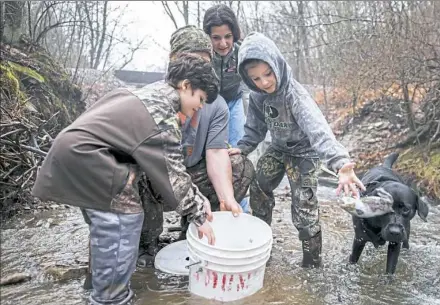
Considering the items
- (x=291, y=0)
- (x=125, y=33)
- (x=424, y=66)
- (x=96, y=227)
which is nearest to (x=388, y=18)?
(x=424, y=66)

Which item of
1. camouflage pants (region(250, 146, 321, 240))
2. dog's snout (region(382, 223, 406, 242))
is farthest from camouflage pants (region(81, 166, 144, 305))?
dog's snout (region(382, 223, 406, 242))

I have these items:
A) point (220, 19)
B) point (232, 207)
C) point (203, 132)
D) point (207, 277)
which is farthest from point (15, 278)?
point (220, 19)

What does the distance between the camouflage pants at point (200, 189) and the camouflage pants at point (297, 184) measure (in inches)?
5.4

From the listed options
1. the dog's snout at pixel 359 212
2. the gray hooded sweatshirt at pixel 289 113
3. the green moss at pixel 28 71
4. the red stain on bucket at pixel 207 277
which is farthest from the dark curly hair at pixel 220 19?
the green moss at pixel 28 71

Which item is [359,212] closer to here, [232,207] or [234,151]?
[232,207]

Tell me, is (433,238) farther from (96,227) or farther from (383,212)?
(96,227)

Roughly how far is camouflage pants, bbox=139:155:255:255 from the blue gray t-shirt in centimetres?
11

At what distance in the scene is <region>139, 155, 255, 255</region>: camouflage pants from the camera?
10.6 ft

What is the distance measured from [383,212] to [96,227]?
6.70 ft

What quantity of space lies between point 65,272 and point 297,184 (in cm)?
176

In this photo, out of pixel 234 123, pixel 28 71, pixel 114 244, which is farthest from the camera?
pixel 28 71

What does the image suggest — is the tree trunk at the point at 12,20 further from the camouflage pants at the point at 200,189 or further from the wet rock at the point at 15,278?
the wet rock at the point at 15,278

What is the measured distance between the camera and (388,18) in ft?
23.0

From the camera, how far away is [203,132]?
341cm
